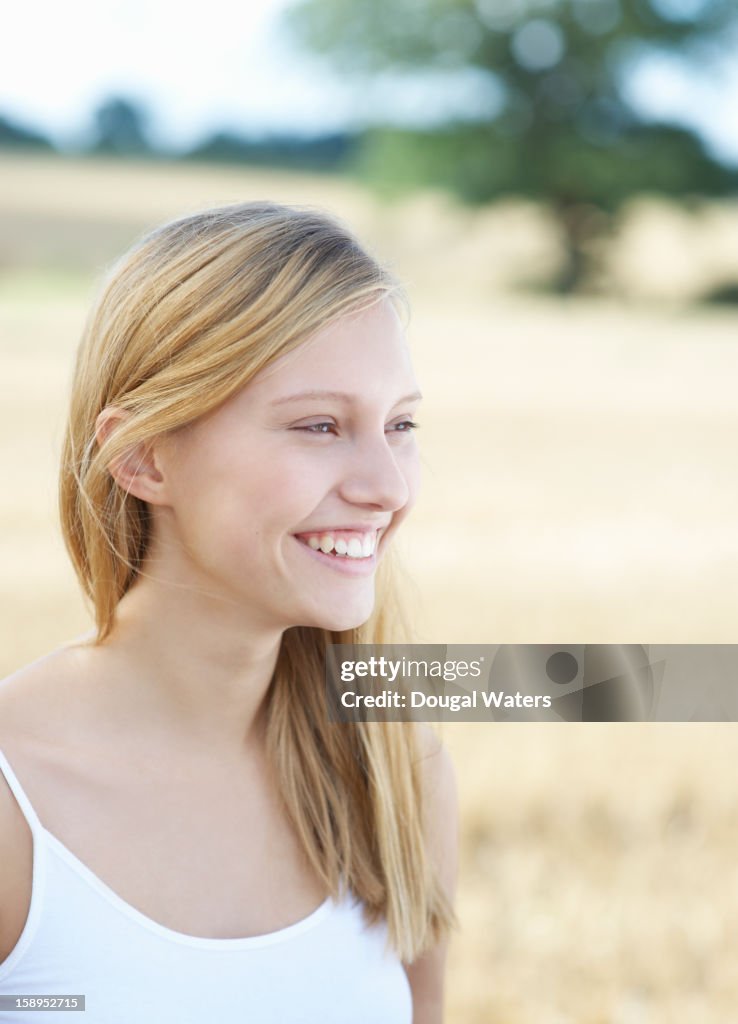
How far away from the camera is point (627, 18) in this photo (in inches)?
1464

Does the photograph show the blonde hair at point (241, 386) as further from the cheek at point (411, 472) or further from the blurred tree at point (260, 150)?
the blurred tree at point (260, 150)

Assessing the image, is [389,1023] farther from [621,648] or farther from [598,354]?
[598,354]

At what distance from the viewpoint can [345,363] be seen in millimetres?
1438

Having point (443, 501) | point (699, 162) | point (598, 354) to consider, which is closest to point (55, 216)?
point (598, 354)

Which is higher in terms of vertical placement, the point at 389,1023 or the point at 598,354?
the point at 598,354

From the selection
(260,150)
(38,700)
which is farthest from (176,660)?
(260,150)

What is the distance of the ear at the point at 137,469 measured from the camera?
1521mm

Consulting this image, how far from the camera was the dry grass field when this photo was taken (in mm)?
3137

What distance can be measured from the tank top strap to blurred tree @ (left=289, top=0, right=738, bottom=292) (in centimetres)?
3354

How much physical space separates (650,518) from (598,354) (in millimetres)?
7265

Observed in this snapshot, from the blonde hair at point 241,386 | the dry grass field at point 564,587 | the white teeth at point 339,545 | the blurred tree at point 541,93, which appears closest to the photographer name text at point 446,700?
the blonde hair at point 241,386

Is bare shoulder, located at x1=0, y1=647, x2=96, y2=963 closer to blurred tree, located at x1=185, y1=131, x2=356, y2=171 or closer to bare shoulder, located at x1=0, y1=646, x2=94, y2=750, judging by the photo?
bare shoulder, located at x1=0, y1=646, x2=94, y2=750

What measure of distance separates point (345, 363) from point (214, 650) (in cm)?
40

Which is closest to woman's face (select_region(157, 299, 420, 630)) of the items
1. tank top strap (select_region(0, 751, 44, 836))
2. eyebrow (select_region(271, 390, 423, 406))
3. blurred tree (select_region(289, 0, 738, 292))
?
eyebrow (select_region(271, 390, 423, 406))
